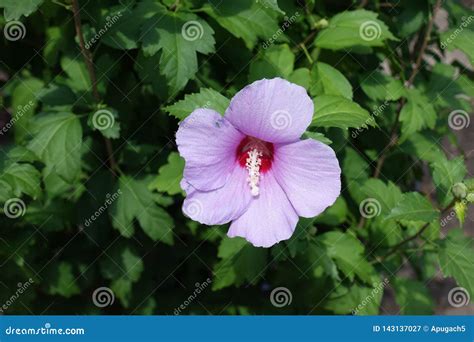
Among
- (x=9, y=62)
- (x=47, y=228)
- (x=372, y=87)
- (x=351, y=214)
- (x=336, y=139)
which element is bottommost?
(x=47, y=228)

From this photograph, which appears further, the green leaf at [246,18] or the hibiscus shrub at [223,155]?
the green leaf at [246,18]

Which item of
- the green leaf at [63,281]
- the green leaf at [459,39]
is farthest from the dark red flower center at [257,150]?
the green leaf at [63,281]

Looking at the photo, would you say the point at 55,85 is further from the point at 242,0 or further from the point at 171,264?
the point at 171,264

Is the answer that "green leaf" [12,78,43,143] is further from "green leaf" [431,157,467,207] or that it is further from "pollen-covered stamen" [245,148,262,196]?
"green leaf" [431,157,467,207]

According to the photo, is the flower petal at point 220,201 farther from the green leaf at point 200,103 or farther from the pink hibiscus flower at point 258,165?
the green leaf at point 200,103

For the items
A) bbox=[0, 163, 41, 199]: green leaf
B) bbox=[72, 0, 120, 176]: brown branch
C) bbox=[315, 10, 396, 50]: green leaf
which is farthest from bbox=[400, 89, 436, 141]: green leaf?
bbox=[0, 163, 41, 199]: green leaf

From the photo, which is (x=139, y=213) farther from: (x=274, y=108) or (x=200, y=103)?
(x=274, y=108)

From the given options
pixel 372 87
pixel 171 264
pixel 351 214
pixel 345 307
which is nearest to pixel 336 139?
pixel 372 87
